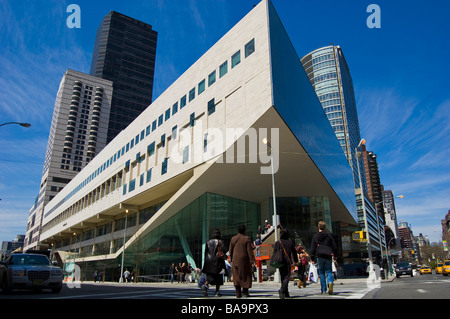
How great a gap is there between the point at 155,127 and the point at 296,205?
19.0 metres

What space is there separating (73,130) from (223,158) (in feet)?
370

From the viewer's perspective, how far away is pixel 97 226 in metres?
53.8

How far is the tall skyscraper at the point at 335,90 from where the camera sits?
112500mm

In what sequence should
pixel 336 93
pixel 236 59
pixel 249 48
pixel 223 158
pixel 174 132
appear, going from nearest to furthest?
pixel 223 158, pixel 249 48, pixel 236 59, pixel 174 132, pixel 336 93

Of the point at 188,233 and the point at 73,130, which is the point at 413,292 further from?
the point at 73,130

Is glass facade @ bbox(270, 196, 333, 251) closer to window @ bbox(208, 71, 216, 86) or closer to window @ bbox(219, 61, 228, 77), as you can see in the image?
window @ bbox(208, 71, 216, 86)

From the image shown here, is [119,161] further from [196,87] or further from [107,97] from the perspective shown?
[107,97]

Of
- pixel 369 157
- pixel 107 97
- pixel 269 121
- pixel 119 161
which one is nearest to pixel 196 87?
pixel 269 121

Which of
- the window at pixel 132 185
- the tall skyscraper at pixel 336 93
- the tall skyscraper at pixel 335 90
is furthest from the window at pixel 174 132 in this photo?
the tall skyscraper at pixel 335 90

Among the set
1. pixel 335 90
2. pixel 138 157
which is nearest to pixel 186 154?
pixel 138 157

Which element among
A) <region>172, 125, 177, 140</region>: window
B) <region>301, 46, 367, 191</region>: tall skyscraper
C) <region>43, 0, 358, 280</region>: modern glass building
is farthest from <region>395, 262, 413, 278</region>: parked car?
<region>301, 46, 367, 191</region>: tall skyscraper

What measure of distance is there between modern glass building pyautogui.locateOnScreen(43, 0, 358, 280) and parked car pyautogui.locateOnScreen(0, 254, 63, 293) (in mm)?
14626

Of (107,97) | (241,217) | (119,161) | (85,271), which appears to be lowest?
(85,271)

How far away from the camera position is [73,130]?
119 metres
